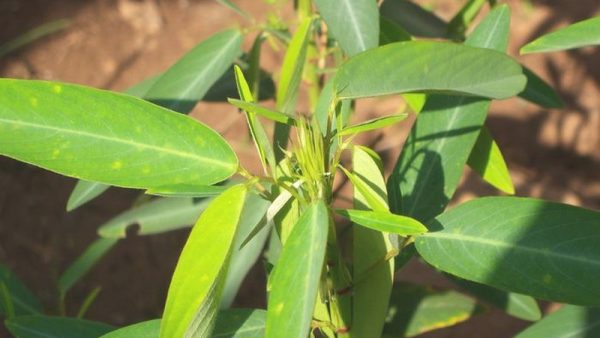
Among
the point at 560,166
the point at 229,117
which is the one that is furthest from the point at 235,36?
the point at 560,166

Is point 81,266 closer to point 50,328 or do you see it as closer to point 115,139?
point 50,328

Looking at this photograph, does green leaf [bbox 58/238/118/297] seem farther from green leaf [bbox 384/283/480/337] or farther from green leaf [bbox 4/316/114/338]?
green leaf [bbox 384/283/480/337]

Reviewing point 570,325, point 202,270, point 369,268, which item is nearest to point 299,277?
point 202,270

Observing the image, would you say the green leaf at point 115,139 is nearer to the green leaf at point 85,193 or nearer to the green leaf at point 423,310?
the green leaf at point 85,193

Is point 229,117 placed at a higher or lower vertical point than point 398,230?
higher

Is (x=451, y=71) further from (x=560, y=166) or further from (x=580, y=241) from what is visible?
(x=560, y=166)

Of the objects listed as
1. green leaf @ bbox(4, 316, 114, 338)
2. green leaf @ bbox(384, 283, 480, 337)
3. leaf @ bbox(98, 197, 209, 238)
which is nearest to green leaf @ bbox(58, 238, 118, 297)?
leaf @ bbox(98, 197, 209, 238)
